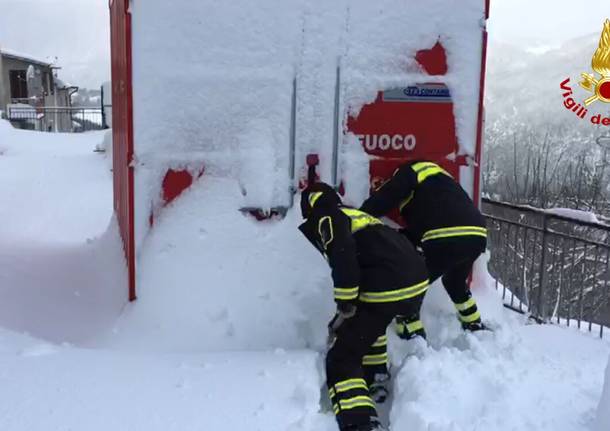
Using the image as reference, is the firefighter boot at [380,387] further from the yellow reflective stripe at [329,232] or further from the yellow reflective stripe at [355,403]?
the yellow reflective stripe at [329,232]

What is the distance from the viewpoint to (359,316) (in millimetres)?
3801

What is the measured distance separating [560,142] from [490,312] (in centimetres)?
2357

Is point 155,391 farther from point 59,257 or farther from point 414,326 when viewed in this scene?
point 59,257

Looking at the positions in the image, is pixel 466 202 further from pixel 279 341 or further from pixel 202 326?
pixel 202 326

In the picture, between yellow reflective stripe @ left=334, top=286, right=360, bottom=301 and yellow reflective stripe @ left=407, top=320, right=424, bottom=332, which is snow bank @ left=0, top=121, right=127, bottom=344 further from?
yellow reflective stripe @ left=407, top=320, right=424, bottom=332

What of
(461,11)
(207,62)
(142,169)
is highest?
(461,11)

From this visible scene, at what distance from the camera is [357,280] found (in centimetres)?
367

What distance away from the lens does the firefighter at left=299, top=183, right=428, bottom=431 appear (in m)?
3.66

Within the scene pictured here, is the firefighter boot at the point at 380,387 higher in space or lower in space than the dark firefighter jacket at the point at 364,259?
lower

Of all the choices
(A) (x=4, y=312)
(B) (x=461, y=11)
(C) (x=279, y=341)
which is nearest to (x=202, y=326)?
(C) (x=279, y=341)

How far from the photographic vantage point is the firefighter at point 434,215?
14.6ft

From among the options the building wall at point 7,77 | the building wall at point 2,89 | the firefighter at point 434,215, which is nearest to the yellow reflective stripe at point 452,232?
the firefighter at point 434,215

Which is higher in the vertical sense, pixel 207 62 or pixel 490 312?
pixel 207 62

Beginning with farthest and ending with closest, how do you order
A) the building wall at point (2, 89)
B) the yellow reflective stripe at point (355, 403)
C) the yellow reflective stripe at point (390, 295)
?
the building wall at point (2, 89) → the yellow reflective stripe at point (390, 295) → the yellow reflective stripe at point (355, 403)
